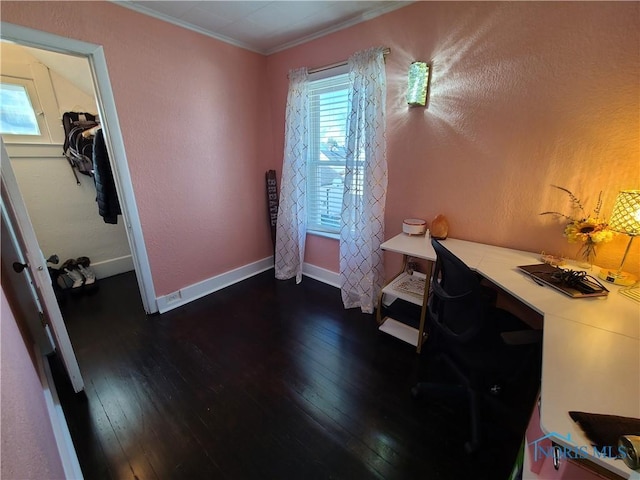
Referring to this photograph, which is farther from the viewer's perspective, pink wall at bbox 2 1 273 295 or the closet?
the closet

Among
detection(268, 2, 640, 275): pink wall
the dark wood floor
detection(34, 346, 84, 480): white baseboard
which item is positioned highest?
detection(268, 2, 640, 275): pink wall

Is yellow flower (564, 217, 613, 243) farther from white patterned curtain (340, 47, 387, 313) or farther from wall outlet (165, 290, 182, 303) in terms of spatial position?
wall outlet (165, 290, 182, 303)

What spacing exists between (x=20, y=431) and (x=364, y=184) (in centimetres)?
222

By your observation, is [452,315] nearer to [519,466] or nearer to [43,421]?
[519,466]

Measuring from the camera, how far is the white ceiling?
1942 mm

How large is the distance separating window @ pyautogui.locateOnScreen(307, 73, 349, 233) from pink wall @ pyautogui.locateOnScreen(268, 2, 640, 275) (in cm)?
33

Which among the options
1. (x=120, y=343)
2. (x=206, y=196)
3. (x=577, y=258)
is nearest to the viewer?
(x=577, y=258)

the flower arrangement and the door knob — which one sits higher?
the flower arrangement

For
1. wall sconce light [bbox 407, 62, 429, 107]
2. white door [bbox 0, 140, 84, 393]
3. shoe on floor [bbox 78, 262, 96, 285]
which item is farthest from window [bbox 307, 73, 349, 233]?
shoe on floor [bbox 78, 262, 96, 285]

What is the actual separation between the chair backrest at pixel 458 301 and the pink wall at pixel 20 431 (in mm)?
1514

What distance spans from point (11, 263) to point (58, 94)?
2168mm

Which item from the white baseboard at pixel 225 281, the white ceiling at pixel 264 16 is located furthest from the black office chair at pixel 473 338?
the white ceiling at pixel 264 16

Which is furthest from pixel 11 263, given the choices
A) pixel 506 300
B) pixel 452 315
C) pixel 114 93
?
pixel 506 300

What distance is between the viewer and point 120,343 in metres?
2.07
